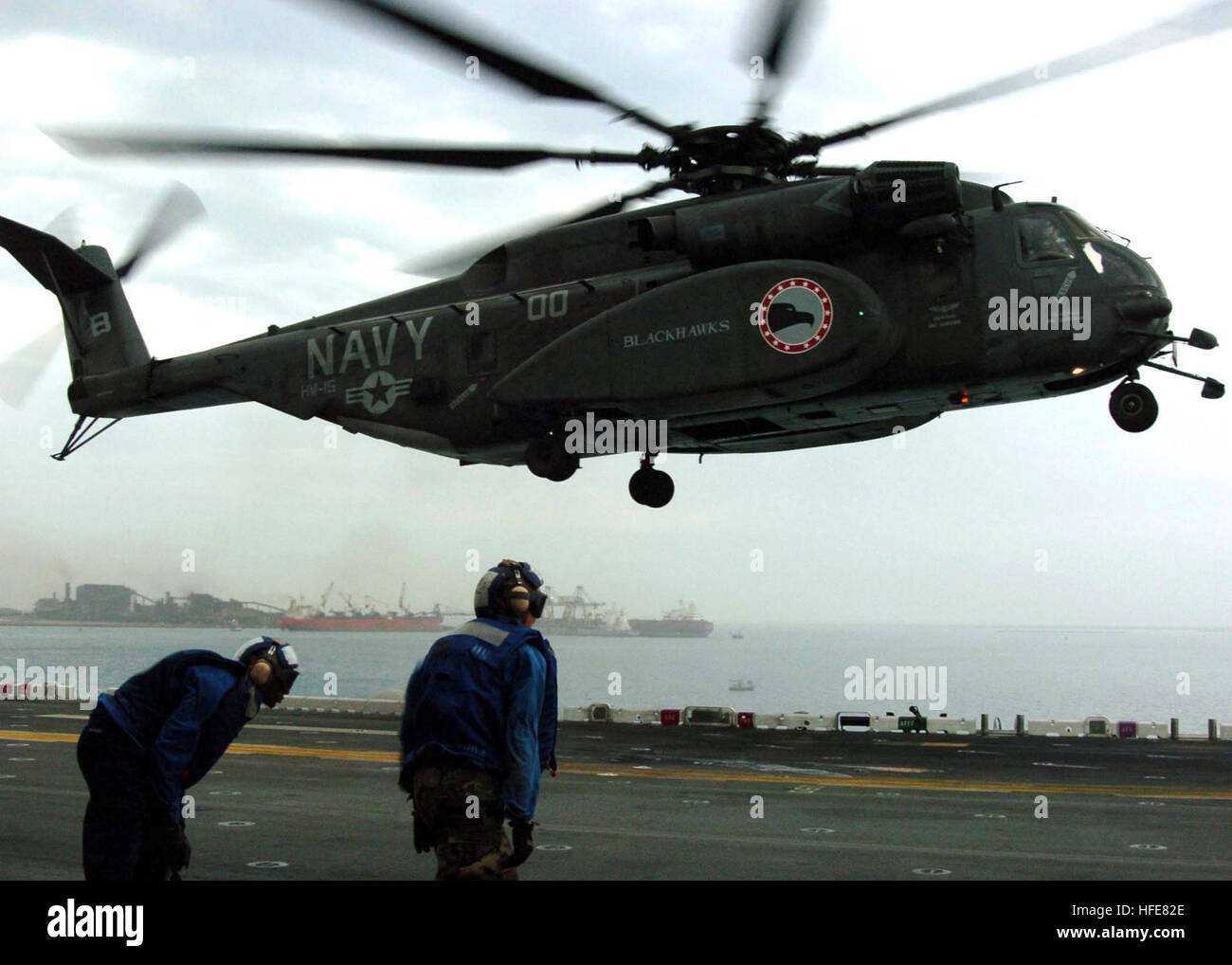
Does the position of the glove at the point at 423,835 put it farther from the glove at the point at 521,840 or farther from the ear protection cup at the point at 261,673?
the ear protection cup at the point at 261,673

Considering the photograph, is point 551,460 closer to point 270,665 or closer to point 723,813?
point 723,813

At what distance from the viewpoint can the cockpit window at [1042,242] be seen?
12547 millimetres

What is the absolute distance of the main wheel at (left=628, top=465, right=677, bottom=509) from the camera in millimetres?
15133

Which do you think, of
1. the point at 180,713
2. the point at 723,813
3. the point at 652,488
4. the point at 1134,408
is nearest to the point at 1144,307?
the point at 1134,408

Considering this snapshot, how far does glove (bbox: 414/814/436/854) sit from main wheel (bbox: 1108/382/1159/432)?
10.1 metres

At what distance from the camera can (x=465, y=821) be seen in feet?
15.5

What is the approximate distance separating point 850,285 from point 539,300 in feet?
13.1

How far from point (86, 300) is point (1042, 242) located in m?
15.2

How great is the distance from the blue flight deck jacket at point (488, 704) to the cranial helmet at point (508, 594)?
0.24 ft

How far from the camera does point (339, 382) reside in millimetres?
15625

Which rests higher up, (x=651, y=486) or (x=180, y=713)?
(x=651, y=486)

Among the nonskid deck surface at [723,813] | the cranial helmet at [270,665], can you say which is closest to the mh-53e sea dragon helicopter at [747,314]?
the nonskid deck surface at [723,813]

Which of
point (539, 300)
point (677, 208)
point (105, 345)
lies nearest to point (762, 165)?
point (677, 208)
